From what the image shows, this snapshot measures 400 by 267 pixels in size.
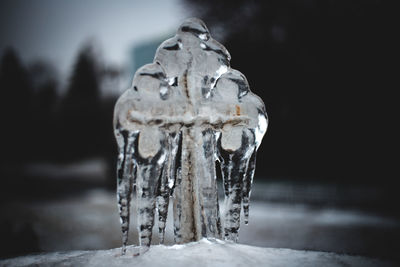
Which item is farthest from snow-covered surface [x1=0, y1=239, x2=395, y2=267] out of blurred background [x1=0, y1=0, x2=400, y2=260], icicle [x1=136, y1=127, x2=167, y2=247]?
blurred background [x1=0, y1=0, x2=400, y2=260]

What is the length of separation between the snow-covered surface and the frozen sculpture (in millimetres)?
176

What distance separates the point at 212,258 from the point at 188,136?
3.00 ft

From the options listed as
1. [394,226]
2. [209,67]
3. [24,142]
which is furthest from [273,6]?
[24,142]

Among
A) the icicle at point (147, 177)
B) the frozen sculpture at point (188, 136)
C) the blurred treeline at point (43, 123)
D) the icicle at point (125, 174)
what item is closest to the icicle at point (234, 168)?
the frozen sculpture at point (188, 136)

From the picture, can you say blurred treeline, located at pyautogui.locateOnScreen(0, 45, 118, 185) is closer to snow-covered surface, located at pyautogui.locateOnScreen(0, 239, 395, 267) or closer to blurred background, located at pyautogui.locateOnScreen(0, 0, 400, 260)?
blurred background, located at pyautogui.locateOnScreen(0, 0, 400, 260)

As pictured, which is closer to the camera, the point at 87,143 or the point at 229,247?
the point at 229,247

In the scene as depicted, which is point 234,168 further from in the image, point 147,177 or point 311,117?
point 311,117

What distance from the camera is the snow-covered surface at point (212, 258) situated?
2.03 meters

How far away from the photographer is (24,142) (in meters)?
26.8

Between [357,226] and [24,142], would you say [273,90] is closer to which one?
[357,226]

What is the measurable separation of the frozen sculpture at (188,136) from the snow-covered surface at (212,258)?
0.18 meters

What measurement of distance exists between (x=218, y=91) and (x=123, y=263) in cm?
142

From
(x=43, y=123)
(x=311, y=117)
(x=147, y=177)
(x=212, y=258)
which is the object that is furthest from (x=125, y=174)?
(x=43, y=123)

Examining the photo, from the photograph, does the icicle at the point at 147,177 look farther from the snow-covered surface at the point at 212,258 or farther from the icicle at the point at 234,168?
the icicle at the point at 234,168
